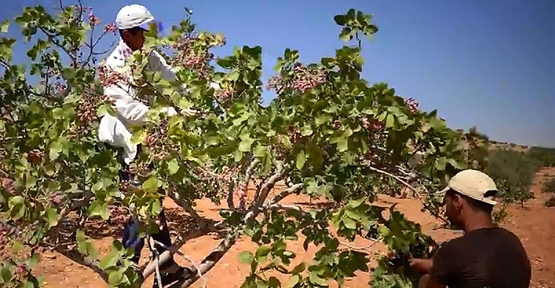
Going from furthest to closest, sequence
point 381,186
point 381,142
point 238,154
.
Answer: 1. point 381,186
2. point 381,142
3. point 238,154

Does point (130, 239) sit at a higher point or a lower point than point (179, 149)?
lower

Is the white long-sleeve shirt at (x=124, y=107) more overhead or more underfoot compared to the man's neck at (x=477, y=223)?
more overhead

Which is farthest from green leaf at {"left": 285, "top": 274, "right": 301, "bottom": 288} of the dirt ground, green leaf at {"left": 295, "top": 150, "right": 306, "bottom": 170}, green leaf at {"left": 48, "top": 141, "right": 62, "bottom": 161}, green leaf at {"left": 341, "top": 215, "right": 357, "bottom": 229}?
the dirt ground

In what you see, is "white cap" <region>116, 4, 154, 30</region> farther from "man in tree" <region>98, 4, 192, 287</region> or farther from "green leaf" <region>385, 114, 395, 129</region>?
"green leaf" <region>385, 114, 395, 129</region>

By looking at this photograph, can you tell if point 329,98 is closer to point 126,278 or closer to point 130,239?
point 126,278

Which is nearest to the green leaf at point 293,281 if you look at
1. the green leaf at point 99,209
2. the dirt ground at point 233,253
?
the green leaf at point 99,209

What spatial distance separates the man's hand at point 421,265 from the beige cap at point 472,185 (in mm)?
240

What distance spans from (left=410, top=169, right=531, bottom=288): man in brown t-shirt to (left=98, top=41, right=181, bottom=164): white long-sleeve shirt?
3.67 feet

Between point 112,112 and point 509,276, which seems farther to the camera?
point 509,276

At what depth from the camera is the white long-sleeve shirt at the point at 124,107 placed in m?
2.35

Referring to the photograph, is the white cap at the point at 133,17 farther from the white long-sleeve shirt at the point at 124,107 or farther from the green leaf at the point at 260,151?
the green leaf at the point at 260,151

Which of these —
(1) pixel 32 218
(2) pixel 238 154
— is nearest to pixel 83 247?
→ (1) pixel 32 218

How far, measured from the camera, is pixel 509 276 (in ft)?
7.09

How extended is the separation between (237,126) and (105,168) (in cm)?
47
